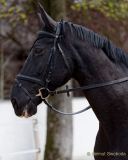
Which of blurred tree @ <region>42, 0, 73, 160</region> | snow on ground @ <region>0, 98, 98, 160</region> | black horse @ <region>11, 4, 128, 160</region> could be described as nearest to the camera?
black horse @ <region>11, 4, 128, 160</region>

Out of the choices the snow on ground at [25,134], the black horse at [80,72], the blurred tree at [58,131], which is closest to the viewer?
the black horse at [80,72]

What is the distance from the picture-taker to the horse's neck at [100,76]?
5.01 metres

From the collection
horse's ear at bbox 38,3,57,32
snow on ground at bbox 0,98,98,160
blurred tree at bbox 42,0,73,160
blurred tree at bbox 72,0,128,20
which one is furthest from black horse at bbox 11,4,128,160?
blurred tree at bbox 72,0,128,20

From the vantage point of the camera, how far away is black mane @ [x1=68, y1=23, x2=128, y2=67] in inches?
200

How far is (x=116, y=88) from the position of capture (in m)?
5.03

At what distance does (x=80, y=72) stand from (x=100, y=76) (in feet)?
0.58

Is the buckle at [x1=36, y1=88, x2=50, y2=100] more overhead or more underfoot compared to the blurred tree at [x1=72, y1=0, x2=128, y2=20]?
more underfoot

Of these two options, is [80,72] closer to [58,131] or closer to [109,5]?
[58,131]

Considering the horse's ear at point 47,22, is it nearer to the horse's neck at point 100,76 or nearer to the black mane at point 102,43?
the black mane at point 102,43

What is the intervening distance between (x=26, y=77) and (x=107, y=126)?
2.67 feet

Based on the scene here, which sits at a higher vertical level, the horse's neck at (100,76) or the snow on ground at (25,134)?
the horse's neck at (100,76)

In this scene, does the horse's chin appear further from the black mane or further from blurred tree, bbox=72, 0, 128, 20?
blurred tree, bbox=72, 0, 128, 20

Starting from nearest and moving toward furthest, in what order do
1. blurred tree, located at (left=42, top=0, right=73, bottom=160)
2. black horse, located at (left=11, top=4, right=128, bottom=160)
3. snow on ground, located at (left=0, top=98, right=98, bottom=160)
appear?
black horse, located at (left=11, top=4, right=128, bottom=160) < blurred tree, located at (left=42, top=0, right=73, bottom=160) < snow on ground, located at (left=0, top=98, right=98, bottom=160)

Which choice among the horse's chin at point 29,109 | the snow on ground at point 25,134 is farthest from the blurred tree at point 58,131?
the horse's chin at point 29,109
